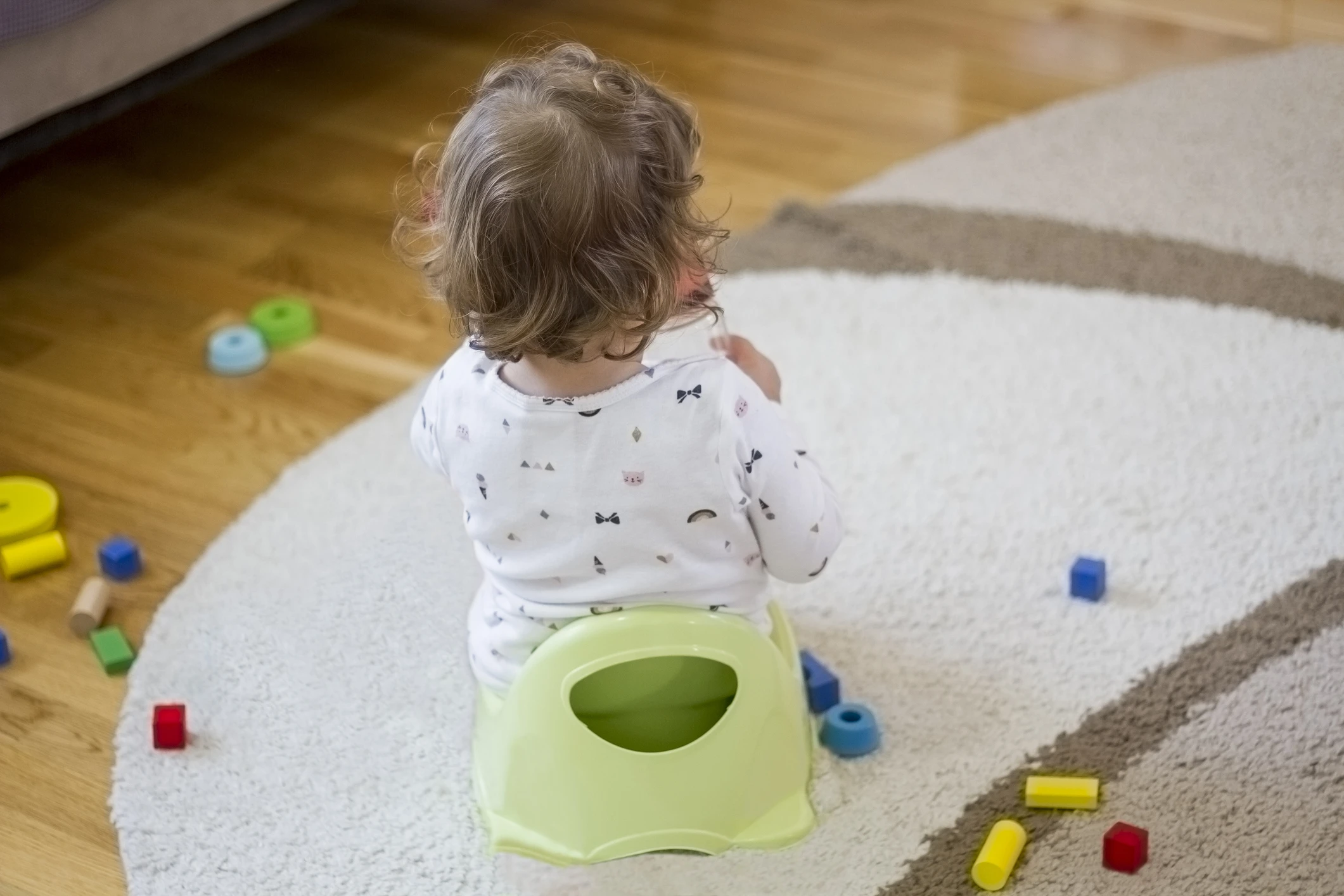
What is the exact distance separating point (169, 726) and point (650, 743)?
1.41 ft

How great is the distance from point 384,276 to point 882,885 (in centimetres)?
115

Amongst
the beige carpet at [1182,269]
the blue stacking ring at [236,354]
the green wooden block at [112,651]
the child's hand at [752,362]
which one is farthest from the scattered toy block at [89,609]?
the beige carpet at [1182,269]

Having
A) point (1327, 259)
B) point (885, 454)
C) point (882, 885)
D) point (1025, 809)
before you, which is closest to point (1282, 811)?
point (1025, 809)

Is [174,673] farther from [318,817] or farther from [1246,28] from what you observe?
[1246,28]

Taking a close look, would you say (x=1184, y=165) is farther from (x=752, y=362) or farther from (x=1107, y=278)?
(x=752, y=362)

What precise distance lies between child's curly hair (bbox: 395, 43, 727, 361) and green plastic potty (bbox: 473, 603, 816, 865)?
0.23 metres

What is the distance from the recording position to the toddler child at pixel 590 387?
3.26 ft

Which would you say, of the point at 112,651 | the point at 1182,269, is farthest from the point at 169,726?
the point at 1182,269

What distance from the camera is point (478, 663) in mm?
1303

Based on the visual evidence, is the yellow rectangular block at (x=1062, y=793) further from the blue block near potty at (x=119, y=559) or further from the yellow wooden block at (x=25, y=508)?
the yellow wooden block at (x=25, y=508)

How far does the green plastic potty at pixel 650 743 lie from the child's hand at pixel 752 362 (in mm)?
204

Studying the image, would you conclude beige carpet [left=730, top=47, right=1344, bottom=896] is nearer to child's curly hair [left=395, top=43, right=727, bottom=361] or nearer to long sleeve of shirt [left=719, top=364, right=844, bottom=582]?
long sleeve of shirt [left=719, top=364, right=844, bottom=582]

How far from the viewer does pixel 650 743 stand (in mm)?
1231

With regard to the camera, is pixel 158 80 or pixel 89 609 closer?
pixel 89 609
